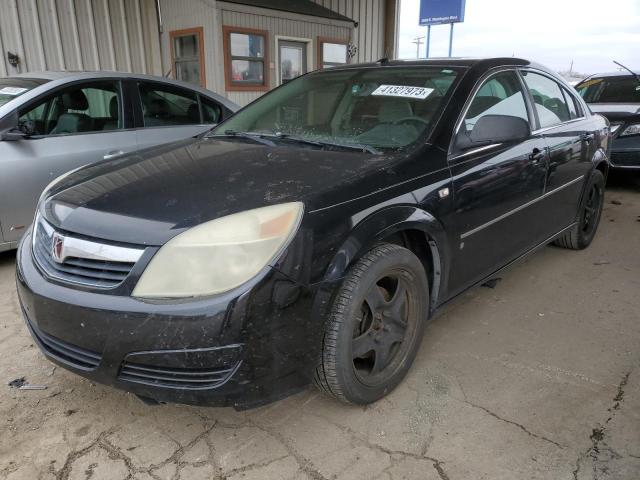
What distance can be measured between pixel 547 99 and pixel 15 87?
407 centimetres

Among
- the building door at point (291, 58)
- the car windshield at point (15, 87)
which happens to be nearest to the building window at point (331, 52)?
the building door at point (291, 58)

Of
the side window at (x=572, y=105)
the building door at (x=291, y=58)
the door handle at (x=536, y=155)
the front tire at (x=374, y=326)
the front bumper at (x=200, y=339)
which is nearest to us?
the front bumper at (x=200, y=339)

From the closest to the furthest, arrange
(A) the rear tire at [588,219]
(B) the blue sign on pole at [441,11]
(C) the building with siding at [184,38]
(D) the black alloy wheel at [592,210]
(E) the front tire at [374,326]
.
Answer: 1. (E) the front tire at [374,326]
2. (A) the rear tire at [588,219]
3. (D) the black alloy wheel at [592,210]
4. (C) the building with siding at [184,38]
5. (B) the blue sign on pole at [441,11]

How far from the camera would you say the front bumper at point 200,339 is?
176cm

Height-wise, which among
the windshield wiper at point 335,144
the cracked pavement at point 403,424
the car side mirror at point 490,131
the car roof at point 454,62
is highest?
the car roof at point 454,62

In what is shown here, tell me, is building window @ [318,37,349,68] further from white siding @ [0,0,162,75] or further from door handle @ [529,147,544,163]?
door handle @ [529,147,544,163]

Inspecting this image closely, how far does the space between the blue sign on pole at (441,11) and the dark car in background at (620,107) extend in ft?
16.8

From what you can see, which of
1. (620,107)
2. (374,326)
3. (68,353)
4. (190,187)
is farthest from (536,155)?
(620,107)

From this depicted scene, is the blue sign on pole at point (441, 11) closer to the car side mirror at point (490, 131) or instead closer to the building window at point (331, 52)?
the building window at point (331, 52)

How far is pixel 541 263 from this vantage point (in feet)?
13.9

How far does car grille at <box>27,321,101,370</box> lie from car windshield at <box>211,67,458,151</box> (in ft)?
4.85

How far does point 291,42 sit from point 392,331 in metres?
8.61

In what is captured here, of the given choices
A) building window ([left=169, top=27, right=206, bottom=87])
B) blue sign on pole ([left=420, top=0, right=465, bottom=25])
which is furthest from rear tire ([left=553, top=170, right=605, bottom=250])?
blue sign on pole ([left=420, top=0, right=465, bottom=25])

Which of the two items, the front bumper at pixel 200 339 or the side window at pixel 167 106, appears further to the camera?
the side window at pixel 167 106
